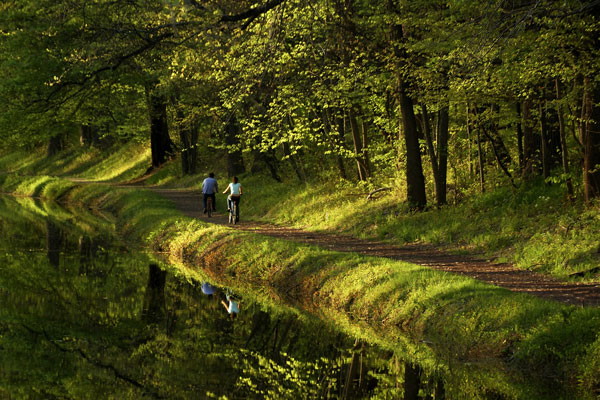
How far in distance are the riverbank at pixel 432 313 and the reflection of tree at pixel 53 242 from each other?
12.7 feet

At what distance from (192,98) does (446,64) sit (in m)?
19.0

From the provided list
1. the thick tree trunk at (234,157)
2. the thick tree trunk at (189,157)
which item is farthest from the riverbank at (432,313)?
the thick tree trunk at (189,157)

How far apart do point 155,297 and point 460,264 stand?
23.2ft

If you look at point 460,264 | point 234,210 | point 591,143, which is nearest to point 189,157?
point 234,210

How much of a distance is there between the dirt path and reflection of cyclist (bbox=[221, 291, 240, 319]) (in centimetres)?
371

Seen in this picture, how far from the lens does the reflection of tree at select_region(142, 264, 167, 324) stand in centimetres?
1595

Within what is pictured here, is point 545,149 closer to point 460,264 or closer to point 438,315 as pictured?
point 460,264

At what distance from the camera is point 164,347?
13.1 metres

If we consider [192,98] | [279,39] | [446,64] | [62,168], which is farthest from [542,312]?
[62,168]

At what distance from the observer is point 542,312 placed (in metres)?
11.5

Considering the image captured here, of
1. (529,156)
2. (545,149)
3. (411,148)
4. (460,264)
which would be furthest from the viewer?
(411,148)

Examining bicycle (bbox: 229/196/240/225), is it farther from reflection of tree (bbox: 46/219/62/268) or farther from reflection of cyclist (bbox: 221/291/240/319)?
reflection of cyclist (bbox: 221/291/240/319)

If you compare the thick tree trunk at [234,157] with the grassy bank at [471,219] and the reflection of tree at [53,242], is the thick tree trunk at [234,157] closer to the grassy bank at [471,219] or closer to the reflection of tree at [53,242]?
the grassy bank at [471,219]

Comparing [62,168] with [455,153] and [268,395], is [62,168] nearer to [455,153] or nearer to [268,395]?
[455,153]
